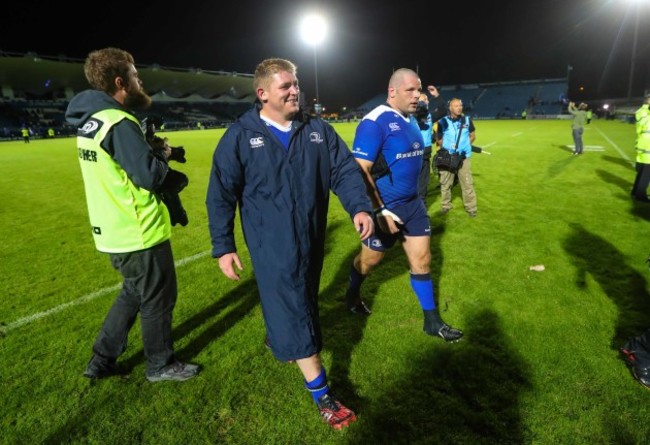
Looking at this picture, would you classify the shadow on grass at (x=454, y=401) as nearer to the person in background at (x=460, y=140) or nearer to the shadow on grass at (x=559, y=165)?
the person in background at (x=460, y=140)

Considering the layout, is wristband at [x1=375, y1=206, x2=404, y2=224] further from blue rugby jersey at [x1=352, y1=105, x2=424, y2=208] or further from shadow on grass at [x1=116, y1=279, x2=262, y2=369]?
shadow on grass at [x1=116, y1=279, x2=262, y2=369]

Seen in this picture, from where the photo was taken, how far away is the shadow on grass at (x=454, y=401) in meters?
2.39

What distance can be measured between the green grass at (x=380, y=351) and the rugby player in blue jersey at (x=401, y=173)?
1.61ft

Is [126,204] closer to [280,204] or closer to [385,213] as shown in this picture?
[280,204]

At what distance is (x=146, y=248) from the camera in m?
2.57

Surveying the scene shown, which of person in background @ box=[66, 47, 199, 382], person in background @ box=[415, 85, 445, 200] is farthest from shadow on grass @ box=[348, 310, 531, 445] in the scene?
person in background @ box=[415, 85, 445, 200]

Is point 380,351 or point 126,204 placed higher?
point 126,204

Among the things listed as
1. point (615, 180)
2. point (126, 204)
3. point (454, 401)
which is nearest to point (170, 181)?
point (126, 204)

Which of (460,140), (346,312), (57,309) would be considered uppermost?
(460,140)

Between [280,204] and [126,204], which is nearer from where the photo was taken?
[280,204]

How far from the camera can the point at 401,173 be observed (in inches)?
132

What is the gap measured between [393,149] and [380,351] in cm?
175

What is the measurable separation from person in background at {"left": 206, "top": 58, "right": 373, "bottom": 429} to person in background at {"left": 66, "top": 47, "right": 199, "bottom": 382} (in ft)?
1.69

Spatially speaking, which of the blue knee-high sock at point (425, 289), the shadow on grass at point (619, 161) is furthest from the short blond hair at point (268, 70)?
the shadow on grass at point (619, 161)
